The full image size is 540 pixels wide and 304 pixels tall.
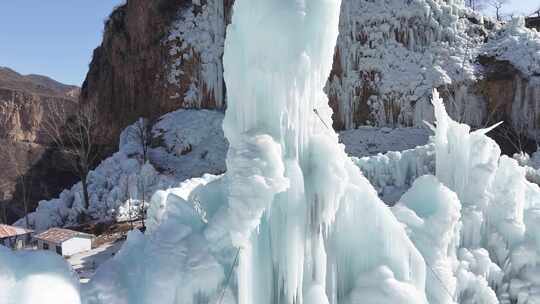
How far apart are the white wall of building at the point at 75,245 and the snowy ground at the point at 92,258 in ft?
0.70

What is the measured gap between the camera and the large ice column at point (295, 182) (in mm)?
5086

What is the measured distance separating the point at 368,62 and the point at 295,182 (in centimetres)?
2102

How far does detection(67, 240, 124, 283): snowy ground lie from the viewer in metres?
12.4

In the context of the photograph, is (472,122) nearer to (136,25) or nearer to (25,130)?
(136,25)

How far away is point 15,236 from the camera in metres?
15.5

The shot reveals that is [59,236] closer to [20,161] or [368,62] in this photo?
[368,62]

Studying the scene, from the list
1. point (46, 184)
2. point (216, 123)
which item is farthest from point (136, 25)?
point (46, 184)

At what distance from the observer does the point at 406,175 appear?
47.5 ft

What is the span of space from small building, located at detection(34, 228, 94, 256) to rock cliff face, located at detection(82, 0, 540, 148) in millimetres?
13911

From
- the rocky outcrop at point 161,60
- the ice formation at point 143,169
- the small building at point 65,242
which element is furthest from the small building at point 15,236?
the rocky outcrop at point 161,60

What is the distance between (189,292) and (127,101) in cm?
2687

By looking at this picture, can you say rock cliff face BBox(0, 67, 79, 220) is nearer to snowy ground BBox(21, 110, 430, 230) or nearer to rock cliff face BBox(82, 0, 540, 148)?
rock cliff face BBox(82, 0, 540, 148)

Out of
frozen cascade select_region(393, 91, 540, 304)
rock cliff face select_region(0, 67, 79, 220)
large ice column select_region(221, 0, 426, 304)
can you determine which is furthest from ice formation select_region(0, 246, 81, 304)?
rock cliff face select_region(0, 67, 79, 220)

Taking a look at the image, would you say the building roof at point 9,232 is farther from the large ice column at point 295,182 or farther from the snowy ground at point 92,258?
the large ice column at point 295,182
